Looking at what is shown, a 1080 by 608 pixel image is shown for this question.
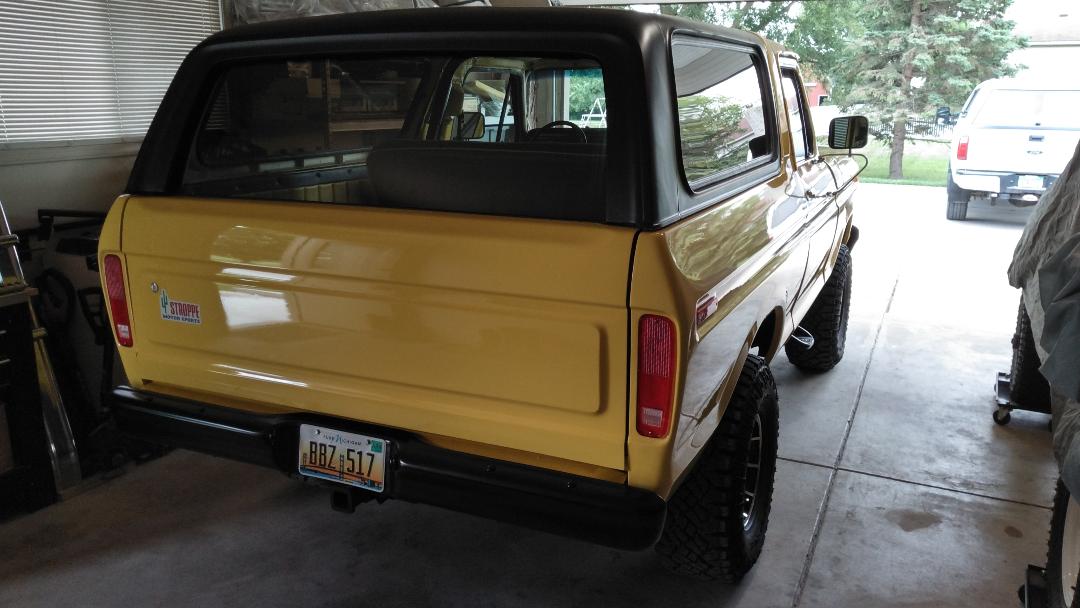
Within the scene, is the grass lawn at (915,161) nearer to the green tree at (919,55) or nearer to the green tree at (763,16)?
the green tree at (919,55)

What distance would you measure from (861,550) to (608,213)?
1.87 metres

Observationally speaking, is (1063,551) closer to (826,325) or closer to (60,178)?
(826,325)

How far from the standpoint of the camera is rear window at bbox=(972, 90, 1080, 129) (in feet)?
32.1

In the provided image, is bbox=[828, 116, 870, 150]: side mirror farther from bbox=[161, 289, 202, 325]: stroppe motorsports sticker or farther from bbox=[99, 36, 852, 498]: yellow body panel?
bbox=[161, 289, 202, 325]: stroppe motorsports sticker

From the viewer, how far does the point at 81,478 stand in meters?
3.39

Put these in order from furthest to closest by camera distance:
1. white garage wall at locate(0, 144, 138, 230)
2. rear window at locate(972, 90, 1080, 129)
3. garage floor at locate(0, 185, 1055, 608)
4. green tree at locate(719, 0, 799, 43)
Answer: green tree at locate(719, 0, 799, 43)
rear window at locate(972, 90, 1080, 129)
white garage wall at locate(0, 144, 138, 230)
garage floor at locate(0, 185, 1055, 608)

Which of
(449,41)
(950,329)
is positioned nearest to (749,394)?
(449,41)

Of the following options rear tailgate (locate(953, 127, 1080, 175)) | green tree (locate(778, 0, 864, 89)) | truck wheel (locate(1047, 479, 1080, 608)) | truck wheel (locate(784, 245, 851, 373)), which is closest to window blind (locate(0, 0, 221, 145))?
truck wheel (locate(784, 245, 851, 373))

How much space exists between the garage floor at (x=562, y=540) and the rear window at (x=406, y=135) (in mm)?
1316

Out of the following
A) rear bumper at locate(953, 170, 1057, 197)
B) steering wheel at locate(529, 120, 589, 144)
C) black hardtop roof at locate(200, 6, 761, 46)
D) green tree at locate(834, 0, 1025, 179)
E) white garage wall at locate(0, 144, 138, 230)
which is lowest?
rear bumper at locate(953, 170, 1057, 197)

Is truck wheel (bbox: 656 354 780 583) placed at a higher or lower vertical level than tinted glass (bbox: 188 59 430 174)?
lower

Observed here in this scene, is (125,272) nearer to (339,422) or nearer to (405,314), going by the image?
(339,422)

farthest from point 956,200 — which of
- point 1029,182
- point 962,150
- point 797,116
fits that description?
point 797,116

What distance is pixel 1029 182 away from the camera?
10.0m
